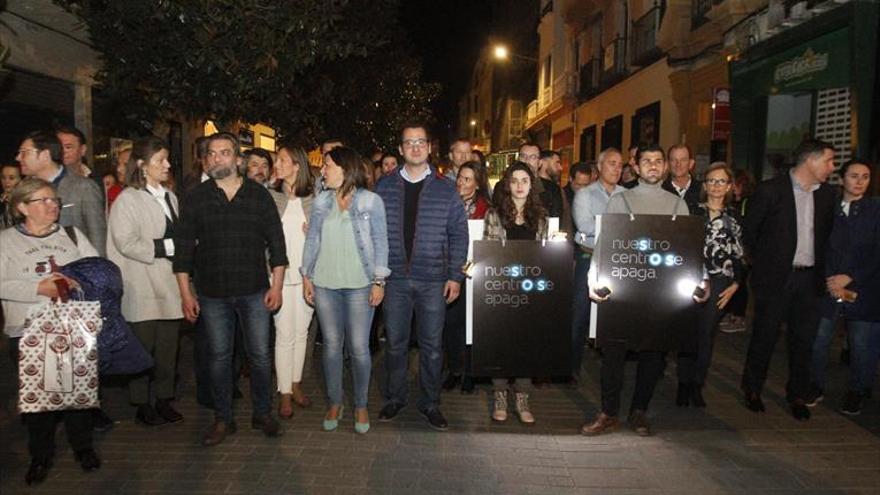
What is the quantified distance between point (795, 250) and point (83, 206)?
5370 mm

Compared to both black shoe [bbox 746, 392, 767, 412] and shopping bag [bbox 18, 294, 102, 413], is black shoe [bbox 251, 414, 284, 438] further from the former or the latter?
black shoe [bbox 746, 392, 767, 412]

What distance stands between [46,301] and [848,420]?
5774 mm

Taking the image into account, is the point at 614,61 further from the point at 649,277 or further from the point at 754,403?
the point at 649,277

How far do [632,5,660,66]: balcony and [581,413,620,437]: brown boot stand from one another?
44.3ft

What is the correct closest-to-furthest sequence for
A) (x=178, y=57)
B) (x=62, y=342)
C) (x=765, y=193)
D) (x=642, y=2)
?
(x=62, y=342) → (x=765, y=193) → (x=178, y=57) → (x=642, y=2)

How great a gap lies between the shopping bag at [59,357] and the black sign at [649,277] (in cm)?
334

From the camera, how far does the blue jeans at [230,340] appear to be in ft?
15.6

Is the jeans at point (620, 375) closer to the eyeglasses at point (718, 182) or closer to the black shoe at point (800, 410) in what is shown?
the black shoe at point (800, 410)

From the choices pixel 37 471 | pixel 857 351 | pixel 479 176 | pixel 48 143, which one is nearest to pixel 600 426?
pixel 857 351

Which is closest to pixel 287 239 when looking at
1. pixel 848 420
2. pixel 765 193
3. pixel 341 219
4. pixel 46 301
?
pixel 341 219

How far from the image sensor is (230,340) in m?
4.85

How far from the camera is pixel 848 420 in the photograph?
548 centimetres

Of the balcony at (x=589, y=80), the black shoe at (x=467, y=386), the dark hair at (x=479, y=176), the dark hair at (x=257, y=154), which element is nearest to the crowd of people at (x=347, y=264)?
the black shoe at (x=467, y=386)

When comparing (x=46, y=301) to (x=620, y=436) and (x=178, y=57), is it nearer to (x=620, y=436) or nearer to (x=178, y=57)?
(x=620, y=436)
